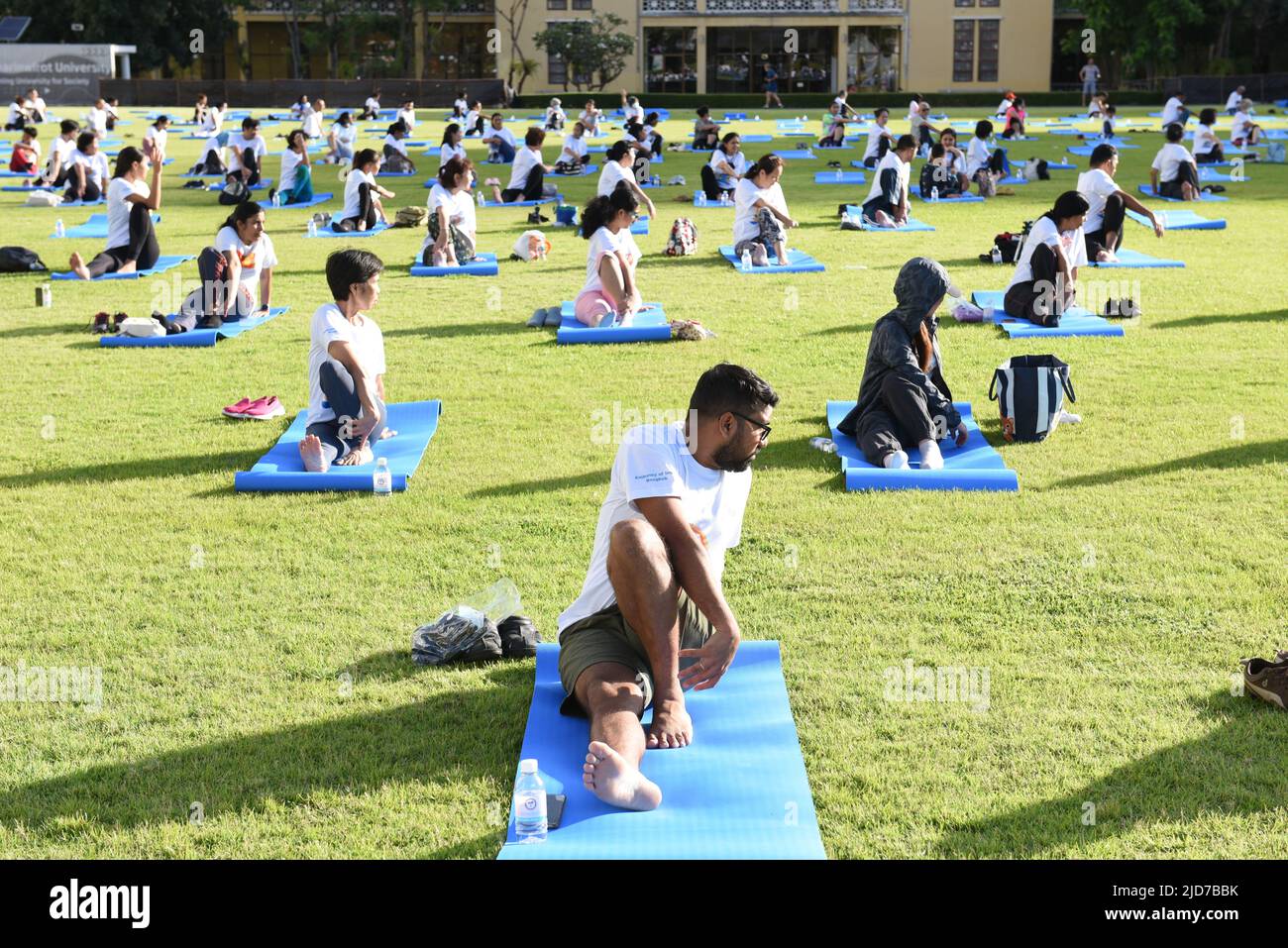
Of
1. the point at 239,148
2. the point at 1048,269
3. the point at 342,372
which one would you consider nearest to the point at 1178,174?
the point at 1048,269

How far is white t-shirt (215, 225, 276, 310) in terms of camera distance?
38.8 feet

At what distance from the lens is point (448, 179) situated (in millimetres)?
14539

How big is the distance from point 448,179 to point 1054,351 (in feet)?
22.0

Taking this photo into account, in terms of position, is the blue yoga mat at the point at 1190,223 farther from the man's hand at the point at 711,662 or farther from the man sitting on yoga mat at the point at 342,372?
the man's hand at the point at 711,662

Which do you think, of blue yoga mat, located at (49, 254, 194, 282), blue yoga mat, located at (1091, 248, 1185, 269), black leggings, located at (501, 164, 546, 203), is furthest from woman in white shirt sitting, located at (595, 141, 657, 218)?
blue yoga mat, located at (1091, 248, 1185, 269)

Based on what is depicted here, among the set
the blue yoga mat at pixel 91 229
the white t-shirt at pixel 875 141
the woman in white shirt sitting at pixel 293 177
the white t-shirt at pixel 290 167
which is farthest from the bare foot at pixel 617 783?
the white t-shirt at pixel 875 141

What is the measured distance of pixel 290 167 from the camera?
853 inches

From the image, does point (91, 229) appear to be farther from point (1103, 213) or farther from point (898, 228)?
point (1103, 213)

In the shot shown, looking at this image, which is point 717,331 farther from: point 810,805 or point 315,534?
point 810,805

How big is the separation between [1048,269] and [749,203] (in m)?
4.25

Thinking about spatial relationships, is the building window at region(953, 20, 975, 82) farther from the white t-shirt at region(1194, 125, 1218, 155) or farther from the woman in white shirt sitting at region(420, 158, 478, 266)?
the woman in white shirt sitting at region(420, 158, 478, 266)

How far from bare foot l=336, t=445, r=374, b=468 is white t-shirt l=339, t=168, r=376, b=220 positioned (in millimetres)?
10657
